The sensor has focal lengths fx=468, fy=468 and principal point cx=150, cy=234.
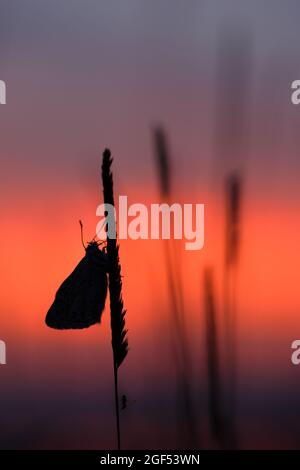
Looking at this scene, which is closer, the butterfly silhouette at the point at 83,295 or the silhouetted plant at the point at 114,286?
the silhouetted plant at the point at 114,286

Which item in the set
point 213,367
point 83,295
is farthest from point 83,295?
point 213,367

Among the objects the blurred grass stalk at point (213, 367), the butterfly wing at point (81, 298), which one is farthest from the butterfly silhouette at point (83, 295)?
the blurred grass stalk at point (213, 367)

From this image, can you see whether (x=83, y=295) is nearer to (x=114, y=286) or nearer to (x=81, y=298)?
(x=81, y=298)

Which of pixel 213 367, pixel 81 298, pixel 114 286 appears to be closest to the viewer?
pixel 114 286

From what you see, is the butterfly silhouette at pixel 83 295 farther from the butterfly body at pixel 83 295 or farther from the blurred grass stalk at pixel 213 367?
the blurred grass stalk at pixel 213 367

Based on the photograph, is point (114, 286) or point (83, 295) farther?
point (83, 295)

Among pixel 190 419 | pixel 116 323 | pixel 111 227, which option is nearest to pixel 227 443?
pixel 190 419

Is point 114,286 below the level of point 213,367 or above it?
above

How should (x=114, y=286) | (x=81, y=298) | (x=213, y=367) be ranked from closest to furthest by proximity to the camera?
(x=114, y=286) → (x=213, y=367) → (x=81, y=298)

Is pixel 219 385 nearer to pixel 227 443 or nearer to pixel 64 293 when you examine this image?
pixel 227 443
